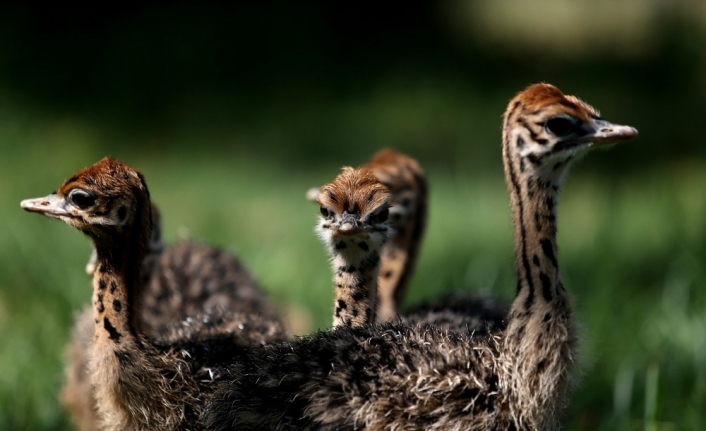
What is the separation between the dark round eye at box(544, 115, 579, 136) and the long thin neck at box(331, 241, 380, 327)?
2.96 feet

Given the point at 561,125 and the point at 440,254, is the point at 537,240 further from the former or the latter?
the point at 440,254

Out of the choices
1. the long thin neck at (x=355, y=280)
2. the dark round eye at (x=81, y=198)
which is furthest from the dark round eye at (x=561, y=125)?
the dark round eye at (x=81, y=198)

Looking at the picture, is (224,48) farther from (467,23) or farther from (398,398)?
(398,398)

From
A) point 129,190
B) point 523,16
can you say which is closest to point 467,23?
point 523,16

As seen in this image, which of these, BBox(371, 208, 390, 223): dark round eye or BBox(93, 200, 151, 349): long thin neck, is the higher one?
BBox(371, 208, 390, 223): dark round eye

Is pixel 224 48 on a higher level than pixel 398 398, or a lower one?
higher

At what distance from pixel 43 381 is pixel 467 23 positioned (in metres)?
9.18

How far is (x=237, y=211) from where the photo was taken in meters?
9.37

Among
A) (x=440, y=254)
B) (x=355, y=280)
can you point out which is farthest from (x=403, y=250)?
(x=440, y=254)

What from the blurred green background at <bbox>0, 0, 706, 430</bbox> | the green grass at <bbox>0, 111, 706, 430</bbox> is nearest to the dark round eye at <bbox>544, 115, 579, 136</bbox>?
the green grass at <bbox>0, 111, 706, 430</bbox>

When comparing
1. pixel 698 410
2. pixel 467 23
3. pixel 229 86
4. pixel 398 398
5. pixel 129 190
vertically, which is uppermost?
pixel 467 23

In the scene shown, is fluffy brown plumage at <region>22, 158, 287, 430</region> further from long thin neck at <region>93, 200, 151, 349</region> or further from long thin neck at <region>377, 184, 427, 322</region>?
long thin neck at <region>377, 184, 427, 322</region>

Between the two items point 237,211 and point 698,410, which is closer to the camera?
point 698,410

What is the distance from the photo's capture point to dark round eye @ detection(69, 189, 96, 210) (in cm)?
379
